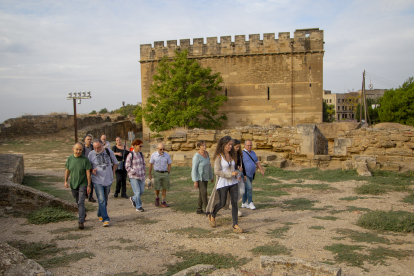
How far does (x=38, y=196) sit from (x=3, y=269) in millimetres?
3858

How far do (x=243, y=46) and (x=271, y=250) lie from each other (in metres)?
24.5

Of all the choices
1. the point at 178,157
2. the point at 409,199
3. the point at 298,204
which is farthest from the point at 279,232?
the point at 178,157

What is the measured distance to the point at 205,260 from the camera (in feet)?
14.7

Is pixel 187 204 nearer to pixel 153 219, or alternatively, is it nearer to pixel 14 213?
pixel 153 219

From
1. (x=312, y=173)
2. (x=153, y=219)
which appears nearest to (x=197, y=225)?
(x=153, y=219)

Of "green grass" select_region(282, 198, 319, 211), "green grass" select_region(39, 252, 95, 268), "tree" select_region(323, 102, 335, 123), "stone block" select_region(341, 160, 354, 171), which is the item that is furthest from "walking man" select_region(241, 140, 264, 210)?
"tree" select_region(323, 102, 335, 123)

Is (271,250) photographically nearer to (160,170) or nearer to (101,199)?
(101,199)

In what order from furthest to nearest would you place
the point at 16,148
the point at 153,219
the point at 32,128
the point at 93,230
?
the point at 32,128 < the point at 16,148 < the point at 153,219 < the point at 93,230

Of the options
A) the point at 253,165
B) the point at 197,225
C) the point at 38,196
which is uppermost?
the point at 253,165

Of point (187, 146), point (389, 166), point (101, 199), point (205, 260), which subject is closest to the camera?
point (205, 260)

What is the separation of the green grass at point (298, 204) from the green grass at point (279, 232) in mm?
1389

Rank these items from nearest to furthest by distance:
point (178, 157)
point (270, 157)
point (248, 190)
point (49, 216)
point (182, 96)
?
point (49, 216), point (248, 190), point (270, 157), point (178, 157), point (182, 96)

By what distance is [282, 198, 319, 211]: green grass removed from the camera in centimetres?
721

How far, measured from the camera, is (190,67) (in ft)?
82.6
